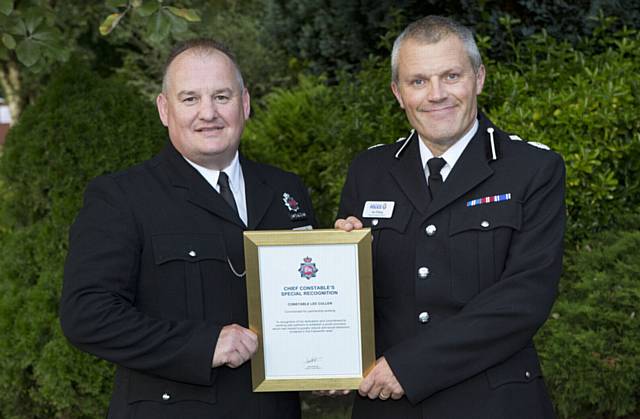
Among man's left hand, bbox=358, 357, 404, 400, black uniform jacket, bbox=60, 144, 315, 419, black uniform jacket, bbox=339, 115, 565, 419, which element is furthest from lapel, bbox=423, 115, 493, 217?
black uniform jacket, bbox=60, 144, 315, 419

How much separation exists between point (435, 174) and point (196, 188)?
801mm

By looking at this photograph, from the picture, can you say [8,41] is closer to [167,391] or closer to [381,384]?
[167,391]

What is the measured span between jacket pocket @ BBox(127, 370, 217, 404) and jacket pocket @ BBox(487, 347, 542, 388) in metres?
0.90

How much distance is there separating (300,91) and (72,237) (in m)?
6.79

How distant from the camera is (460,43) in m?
Result: 2.75

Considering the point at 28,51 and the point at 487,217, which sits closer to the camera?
the point at 487,217

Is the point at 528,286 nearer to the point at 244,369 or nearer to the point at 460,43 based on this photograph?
the point at 460,43

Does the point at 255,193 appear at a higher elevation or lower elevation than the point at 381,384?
higher

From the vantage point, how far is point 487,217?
2736mm

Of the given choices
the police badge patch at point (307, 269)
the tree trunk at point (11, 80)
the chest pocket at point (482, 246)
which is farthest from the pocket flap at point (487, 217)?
the tree trunk at point (11, 80)

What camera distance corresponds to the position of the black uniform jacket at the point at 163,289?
2.63 meters

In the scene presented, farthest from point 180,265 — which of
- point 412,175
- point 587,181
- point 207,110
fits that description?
point 587,181

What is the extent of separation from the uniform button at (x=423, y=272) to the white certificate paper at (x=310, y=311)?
0.68ft

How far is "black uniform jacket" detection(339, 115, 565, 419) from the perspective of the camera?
2.63 meters
